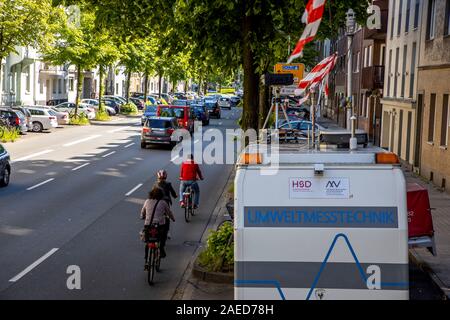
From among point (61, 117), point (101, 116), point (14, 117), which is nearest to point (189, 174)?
point (14, 117)

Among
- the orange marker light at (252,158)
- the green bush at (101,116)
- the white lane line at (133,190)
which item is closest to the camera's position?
the orange marker light at (252,158)

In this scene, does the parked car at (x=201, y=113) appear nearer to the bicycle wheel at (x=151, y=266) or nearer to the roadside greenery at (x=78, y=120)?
the roadside greenery at (x=78, y=120)

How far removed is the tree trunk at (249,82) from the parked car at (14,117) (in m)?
26.1

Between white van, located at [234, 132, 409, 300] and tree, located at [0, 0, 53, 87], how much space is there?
31.9 meters

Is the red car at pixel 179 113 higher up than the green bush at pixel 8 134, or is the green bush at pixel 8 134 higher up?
the red car at pixel 179 113

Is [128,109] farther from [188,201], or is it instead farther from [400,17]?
[188,201]

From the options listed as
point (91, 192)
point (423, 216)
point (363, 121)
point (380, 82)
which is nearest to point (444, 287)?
point (423, 216)

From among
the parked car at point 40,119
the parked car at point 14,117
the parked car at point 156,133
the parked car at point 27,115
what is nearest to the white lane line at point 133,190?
the parked car at point 156,133

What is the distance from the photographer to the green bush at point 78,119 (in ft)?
170

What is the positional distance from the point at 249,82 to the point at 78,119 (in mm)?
39156

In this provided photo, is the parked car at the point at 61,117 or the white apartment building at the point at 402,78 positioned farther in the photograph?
the parked car at the point at 61,117

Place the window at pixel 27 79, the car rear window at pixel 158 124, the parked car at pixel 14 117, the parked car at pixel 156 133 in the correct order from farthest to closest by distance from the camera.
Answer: the window at pixel 27 79
the parked car at pixel 14 117
the car rear window at pixel 158 124
the parked car at pixel 156 133

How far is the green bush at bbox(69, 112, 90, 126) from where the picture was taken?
5172cm
